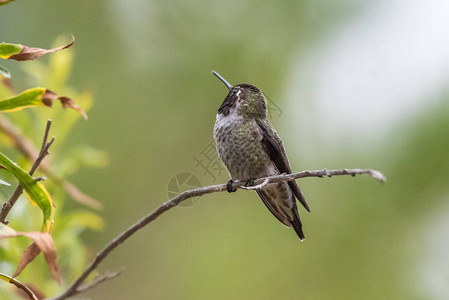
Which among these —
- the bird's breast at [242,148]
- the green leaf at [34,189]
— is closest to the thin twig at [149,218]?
the green leaf at [34,189]

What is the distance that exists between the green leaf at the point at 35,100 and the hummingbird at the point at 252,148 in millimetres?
1917

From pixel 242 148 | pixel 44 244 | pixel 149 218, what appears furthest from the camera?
pixel 242 148

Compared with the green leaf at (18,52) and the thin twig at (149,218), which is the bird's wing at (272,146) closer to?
the thin twig at (149,218)

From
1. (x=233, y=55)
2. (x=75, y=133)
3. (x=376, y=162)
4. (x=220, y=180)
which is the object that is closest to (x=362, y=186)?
(x=376, y=162)

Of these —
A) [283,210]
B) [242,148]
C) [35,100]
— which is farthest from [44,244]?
[283,210]

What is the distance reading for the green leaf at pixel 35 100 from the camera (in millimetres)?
1292

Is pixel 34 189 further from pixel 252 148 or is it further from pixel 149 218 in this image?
pixel 252 148

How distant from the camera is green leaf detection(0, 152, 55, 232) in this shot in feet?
4.05

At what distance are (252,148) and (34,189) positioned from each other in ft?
6.63

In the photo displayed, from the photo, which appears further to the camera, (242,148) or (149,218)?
(242,148)

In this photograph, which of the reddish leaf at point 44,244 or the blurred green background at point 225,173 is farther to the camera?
the blurred green background at point 225,173

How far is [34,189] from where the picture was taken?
1259mm

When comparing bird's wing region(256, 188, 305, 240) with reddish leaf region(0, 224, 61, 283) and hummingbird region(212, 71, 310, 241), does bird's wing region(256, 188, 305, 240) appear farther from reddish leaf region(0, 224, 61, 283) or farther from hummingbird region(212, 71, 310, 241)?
reddish leaf region(0, 224, 61, 283)

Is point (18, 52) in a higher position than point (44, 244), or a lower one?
higher
